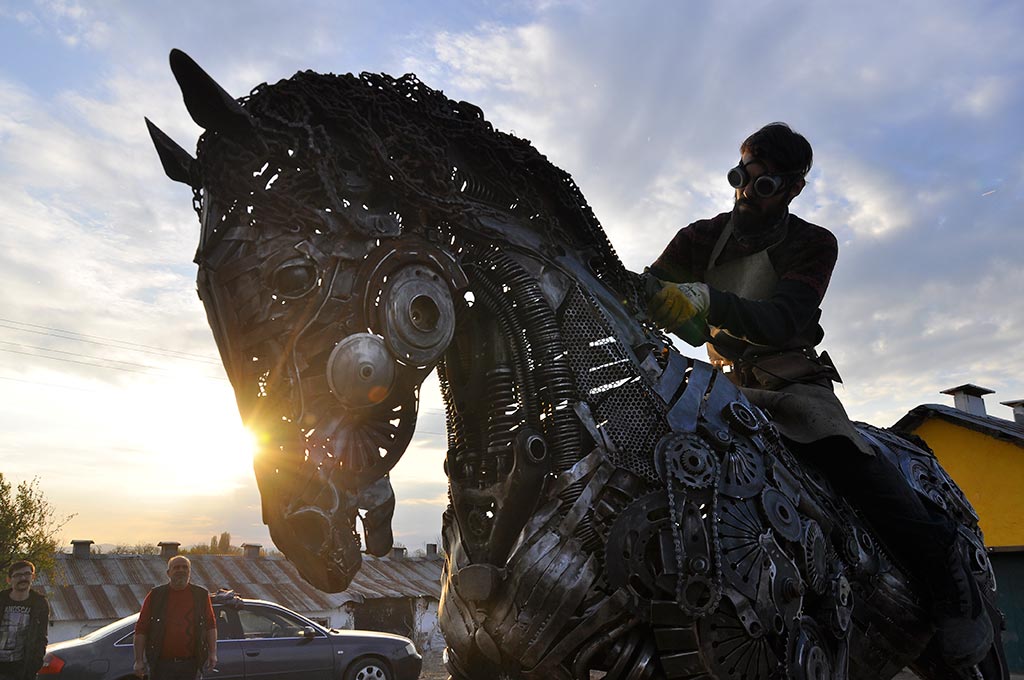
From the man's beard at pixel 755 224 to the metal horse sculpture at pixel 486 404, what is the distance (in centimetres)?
88

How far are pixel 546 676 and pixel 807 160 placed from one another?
2343 mm

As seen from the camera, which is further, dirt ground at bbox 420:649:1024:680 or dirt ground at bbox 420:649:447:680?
dirt ground at bbox 420:649:447:680

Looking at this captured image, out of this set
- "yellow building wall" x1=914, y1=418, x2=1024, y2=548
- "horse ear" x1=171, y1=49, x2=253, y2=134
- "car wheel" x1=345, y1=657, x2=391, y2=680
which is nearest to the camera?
"horse ear" x1=171, y1=49, x2=253, y2=134

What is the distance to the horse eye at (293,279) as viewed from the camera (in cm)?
212

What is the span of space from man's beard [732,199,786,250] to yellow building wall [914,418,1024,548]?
1353cm

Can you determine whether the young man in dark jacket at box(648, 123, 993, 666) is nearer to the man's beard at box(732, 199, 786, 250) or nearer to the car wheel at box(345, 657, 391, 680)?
the man's beard at box(732, 199, 786, 250)

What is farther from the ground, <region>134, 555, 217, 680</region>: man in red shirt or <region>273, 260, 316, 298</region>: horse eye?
<region>273, 260, 316, 298</region>: horse eye

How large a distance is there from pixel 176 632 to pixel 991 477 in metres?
15.0

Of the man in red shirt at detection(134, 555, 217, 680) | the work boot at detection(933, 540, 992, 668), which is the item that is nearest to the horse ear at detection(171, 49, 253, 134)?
the work boot at detection(933, 540, 992, 668)

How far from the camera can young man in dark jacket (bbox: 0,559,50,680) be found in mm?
6848

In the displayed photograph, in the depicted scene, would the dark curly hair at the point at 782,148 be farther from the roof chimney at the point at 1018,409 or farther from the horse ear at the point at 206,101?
the roof chimney at the point at 1018,409

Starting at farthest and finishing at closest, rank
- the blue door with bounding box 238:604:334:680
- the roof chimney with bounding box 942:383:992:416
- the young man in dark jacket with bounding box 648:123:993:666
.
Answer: the roof chimney with bounding box 942:383:992:416
the blue door with bounding box 238:604:334:680
the young man in dark jacket with bounding box 648:123:993:666

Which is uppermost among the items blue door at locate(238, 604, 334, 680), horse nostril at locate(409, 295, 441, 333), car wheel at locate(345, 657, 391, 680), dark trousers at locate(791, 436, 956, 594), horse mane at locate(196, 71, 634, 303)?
horse mane at locate(196, 71, 634, 303)

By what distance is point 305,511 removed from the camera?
6.85 feet
